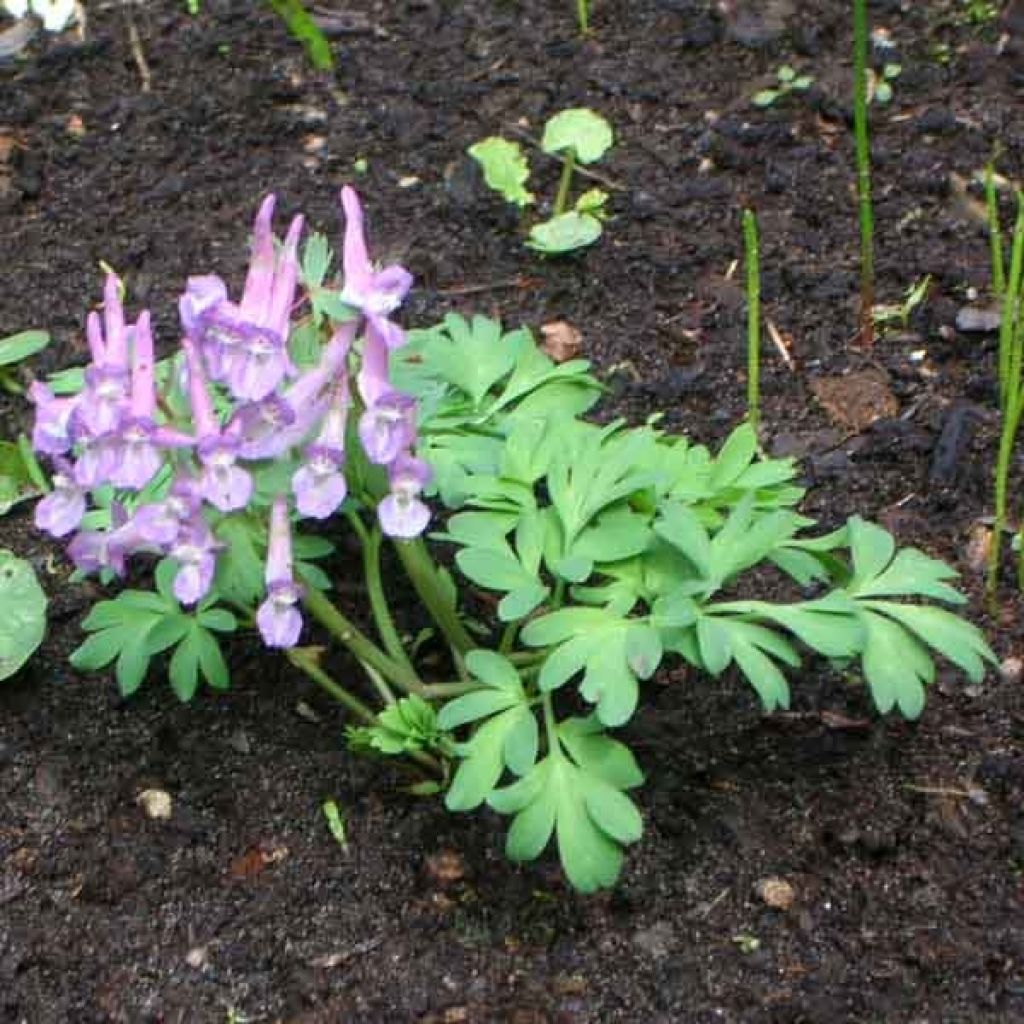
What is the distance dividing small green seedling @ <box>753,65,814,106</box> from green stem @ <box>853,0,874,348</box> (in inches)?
23.7

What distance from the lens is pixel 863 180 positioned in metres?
3.11

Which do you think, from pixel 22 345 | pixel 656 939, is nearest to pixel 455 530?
pixel 656 939

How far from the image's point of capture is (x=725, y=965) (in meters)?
2.38

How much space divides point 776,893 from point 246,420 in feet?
3.54

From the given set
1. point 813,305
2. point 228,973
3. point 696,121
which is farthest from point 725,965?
point 696,121

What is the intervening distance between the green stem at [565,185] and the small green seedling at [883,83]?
30.7 inches

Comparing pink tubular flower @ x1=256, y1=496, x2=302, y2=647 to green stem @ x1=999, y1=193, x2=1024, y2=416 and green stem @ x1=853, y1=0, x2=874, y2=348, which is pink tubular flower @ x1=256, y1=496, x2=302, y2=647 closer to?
green stem @ x1=999, y1=193, x2=1024, y2=416

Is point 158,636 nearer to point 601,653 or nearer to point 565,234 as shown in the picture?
point 601,653

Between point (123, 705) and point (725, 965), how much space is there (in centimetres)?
111

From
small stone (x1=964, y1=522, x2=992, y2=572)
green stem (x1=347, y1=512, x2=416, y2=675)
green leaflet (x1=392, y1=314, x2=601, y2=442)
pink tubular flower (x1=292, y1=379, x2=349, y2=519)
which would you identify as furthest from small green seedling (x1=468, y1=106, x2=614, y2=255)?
pink tubular flower (x1=292, y1=379, x2=349, y2=519)

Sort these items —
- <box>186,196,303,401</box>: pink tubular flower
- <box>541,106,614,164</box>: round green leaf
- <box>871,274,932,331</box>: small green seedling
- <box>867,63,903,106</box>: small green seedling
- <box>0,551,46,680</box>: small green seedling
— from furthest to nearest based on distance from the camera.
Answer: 1. <box>867,63,903,106</box>: small green seedling
2. <box>541,106,614,164</box>: round green leaf
3. <box>871,274,932,331</box>: small green seedling
4. <box>0,551,46,680</box>: small green seedling
5. <box>186,196,303,401</box>: pink tubular flower

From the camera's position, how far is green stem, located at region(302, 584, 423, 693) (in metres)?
2.37

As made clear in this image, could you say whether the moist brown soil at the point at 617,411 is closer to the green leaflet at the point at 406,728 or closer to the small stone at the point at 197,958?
the small stone at the point at 197,958

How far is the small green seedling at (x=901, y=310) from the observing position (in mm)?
3406
